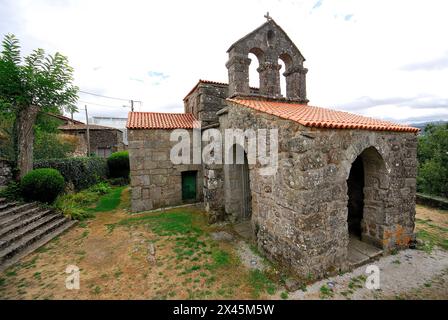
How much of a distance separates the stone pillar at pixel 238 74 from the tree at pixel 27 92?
7.13 meters

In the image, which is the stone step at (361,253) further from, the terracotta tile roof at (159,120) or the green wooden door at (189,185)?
the terracotta tile roof at (159,120)

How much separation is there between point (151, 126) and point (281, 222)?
7.33 m

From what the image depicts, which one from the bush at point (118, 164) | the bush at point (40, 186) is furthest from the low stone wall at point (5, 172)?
the bush at point (118, 164)

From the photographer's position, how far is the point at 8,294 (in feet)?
13.0

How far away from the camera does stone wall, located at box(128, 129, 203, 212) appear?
9.16 meters

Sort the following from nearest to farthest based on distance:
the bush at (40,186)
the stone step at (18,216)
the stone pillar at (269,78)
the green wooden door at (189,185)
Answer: the stone step at (18,216)
the stone pillar at (269,78)
the bush at (40,186)
the green wooden door at (189,185)

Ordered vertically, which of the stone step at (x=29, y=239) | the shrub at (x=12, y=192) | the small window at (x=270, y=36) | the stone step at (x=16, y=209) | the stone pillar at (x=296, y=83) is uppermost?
the small window at (x=270, y=36)

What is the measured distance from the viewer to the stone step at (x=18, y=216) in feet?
20.4

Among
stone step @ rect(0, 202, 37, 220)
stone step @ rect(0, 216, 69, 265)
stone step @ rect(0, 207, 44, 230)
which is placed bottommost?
stone step @ rect(0, 216, 69, 265)


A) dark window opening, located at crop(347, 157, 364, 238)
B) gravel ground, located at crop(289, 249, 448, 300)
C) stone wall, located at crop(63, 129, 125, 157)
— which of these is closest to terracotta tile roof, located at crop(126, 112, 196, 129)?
dark window opening, located at crop(347, 157, 364, 238)

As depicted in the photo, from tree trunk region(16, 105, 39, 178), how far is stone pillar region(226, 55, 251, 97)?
8424 mm

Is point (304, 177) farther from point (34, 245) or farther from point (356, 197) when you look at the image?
point (34, 245)

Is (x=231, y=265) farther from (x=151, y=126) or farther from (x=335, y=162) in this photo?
(x=151, y=126)

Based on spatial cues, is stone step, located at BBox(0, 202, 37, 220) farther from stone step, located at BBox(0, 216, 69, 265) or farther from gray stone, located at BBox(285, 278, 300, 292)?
gray stone, located at BBox(285, 278, 300, 292)
